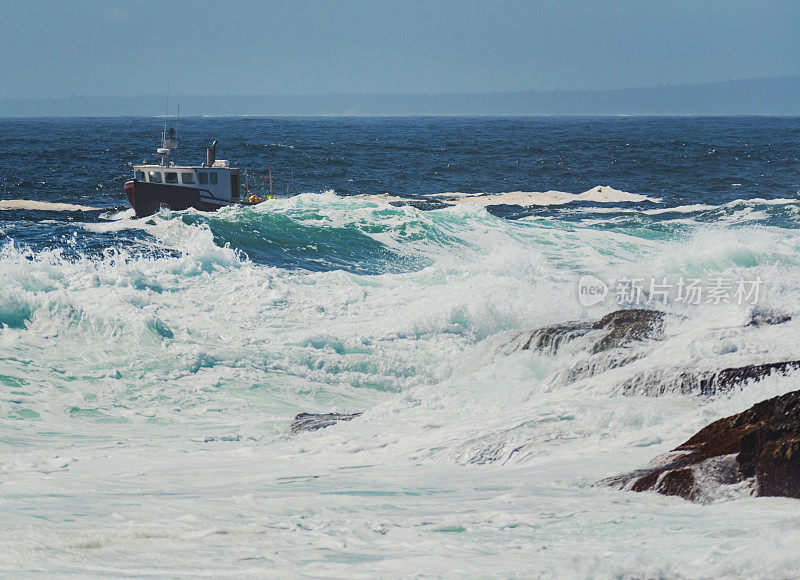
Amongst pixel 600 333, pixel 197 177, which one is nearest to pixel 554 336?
pixel 600 333

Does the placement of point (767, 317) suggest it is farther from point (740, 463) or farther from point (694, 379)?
point (740, 463)

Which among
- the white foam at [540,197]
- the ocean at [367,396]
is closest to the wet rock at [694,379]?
the ocean at [367,396]

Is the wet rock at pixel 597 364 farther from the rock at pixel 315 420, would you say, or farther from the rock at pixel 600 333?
the rock at pixel 315 420

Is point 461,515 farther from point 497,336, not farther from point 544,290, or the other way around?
point 544,290

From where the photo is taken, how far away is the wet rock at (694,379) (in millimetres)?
7766

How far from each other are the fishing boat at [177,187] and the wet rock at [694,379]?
87.9ft

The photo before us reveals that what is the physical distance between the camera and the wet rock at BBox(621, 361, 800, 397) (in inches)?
306

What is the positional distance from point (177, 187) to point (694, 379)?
2763cm

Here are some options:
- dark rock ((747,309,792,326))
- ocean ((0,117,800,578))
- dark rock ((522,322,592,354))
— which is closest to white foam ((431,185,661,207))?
ocean ((0,117,800,578))

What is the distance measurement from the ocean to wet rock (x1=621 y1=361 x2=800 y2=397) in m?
0.06

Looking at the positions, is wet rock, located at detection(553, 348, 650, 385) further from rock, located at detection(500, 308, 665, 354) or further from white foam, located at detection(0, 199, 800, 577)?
rock, located at detection(500, 308, 665, 354)

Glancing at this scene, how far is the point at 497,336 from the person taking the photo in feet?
42.0

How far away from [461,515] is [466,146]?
78465 millimetres

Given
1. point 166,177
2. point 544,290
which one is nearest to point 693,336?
point 544,290
